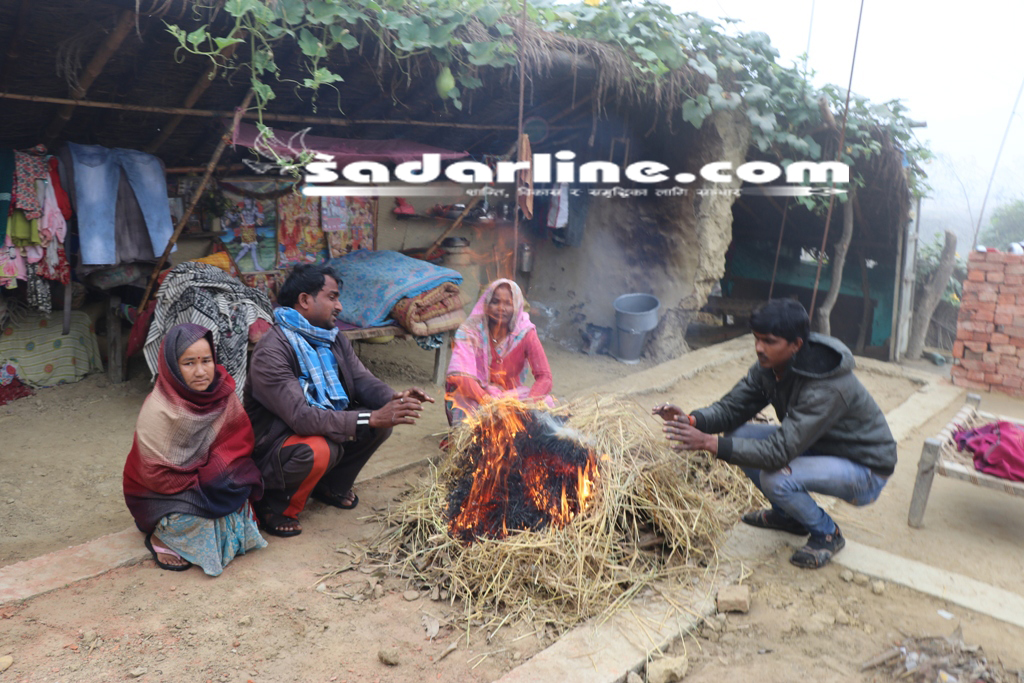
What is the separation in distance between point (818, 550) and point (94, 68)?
4755mm

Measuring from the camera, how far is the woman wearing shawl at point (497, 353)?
4273 millimetres

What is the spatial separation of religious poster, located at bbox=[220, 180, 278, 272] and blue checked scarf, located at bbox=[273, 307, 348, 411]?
265cm

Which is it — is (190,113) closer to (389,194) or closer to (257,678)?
(389,194)

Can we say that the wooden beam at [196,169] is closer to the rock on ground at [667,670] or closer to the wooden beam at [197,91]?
the wooden beam at [197,91]

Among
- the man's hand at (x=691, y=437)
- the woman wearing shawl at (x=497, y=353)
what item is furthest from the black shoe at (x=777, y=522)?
the woman wearing shawl at (x=497, y=353)

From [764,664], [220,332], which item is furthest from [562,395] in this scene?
[764,664]

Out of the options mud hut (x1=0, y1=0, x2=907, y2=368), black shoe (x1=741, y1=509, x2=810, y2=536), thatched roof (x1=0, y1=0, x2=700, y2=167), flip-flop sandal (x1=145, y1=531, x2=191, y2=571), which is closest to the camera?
flip-flop sandal (x1=145, y1=531, x2=191, y2=571)

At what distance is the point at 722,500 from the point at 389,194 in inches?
158

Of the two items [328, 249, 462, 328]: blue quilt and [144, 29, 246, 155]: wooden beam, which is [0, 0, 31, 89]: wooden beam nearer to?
[144, 29, 246, 155]: wooden beam

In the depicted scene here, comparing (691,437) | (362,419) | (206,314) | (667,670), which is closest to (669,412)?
(691,437)

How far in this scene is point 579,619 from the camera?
2.75 m

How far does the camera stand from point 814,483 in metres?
3.17

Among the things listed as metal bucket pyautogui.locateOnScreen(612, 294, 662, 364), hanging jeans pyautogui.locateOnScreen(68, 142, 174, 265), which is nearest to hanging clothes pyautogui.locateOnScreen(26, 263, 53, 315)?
hanging jeans pyautogui.locateOnScreen(68, 142, 174, 265)

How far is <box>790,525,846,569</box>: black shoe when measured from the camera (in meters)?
3.18
